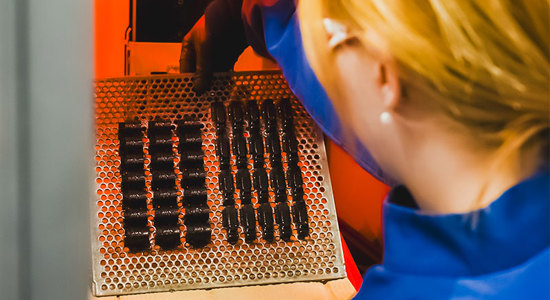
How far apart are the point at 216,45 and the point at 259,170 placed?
237 mm

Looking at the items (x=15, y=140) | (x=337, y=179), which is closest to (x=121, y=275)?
(x=337, y=179)

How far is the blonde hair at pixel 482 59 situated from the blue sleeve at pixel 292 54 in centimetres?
15

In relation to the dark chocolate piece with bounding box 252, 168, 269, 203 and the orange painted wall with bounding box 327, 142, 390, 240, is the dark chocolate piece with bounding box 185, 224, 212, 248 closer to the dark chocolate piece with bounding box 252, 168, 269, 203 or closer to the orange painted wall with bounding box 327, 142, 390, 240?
the dark chocolate piece with bounding box 252, 168, 269, 203

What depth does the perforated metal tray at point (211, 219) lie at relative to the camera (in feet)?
2.64

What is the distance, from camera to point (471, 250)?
50cm

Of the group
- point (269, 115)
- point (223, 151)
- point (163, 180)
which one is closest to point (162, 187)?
point (163, 180)

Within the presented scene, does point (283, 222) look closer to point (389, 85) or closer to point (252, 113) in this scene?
point (252, 113)

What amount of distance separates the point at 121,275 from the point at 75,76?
540 mm

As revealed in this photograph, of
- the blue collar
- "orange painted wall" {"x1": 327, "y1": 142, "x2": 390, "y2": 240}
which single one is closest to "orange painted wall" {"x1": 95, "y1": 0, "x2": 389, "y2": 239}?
"orange painted wall" {"x1": 327, "y1": 142, "x2": 390, "y2": 240}

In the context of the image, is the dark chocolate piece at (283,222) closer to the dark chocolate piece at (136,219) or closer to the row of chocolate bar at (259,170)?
the row of chocolate bar at (259,170)

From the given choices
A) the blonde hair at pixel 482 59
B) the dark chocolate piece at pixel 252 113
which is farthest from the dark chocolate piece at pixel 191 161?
the blonde hair at pixel 482 59

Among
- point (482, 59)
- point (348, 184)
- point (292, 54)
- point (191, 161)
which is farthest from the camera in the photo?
point (348, 184)

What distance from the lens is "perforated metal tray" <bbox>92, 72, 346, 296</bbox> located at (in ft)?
2.64

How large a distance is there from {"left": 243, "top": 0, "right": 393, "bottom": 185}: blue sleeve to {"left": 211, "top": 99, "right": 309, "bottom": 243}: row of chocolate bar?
94 millimetres
